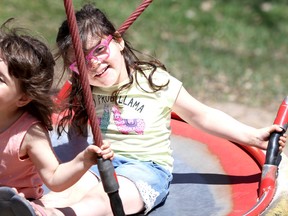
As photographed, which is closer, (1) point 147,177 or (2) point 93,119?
(2) point 93,119

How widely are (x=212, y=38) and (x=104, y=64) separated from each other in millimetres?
3235

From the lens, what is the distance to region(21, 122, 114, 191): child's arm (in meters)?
2.05

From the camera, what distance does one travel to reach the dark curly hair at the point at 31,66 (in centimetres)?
207

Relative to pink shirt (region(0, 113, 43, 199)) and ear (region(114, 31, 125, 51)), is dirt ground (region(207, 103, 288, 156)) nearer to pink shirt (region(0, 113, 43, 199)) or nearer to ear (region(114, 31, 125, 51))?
ear (region(114, 31, 125, 51))

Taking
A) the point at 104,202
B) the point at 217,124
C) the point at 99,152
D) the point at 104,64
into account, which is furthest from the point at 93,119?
the point at 217,124

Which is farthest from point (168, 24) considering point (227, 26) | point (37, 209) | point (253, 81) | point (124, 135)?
point (37, 209)

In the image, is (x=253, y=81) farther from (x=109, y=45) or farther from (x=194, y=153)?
(x=109, y=45)

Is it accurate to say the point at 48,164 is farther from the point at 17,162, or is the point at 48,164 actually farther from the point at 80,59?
the point at 80,59

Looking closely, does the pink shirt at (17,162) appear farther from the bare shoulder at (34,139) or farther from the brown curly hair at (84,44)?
the brown curly hair at (84,44)

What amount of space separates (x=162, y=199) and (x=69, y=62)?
53 centimetres

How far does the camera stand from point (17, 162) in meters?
2.17

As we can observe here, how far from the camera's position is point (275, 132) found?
8.44ft

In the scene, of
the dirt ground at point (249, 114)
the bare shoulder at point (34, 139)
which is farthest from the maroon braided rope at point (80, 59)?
the dirt ground at point (249, 114)

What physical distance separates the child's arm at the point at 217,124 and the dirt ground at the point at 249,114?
5.42 feet
